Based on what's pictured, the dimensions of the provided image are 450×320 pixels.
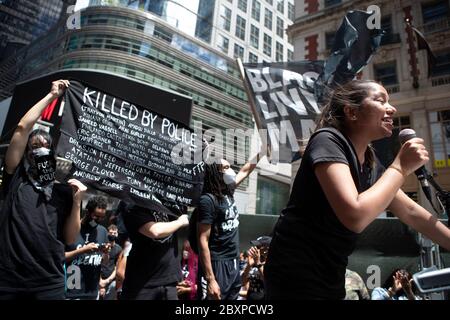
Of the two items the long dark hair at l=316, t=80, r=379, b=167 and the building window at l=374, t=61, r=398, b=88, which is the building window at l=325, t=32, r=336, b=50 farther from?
the long dark hair at l=316, t=80, r=379, b=167

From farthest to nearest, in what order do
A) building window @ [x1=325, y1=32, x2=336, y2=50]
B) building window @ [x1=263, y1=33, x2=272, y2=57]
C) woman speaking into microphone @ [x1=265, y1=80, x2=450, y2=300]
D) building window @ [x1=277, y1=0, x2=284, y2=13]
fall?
building window @ [x1=277, y1=0, x2=284, y2=13] < building window @ [x1=263, y1=33, x2=272, y2=57] < building window @ [x1=325, y1=32, x2=336, y2=50] < woman speaking into microphone @ [x1=265, y1=80, x2=450, y2=300]

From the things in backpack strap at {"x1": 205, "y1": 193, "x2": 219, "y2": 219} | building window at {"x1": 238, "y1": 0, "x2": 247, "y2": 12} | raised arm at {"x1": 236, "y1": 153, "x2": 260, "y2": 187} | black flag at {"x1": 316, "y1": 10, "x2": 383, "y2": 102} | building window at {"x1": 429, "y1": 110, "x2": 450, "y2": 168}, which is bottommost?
backpack strap at {"x1": 205, "y1": 193, "x2": 219, "y2": 219}

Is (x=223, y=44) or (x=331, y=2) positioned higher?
(x=223, y=44)

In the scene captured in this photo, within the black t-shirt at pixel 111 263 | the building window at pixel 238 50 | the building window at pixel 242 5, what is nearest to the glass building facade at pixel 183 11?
the building window at pixel 238 50

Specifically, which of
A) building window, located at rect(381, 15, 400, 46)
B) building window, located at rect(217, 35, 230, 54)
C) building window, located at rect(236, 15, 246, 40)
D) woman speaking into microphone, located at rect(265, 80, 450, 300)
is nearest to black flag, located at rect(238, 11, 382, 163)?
woman speaking into microphone, located at rect(265, 80, 450, 300)

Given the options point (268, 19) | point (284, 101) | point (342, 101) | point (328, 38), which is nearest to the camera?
point (342, 101)

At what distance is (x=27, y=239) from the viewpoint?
7.14 feet

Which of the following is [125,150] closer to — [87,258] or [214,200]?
[214,200]

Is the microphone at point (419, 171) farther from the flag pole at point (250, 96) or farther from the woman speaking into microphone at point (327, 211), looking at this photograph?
the flag pole at point (250, 96)

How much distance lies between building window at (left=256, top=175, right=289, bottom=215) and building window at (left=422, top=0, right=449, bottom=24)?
24227mm

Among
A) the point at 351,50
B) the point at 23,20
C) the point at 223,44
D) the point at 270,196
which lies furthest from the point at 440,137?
the point at 23,20

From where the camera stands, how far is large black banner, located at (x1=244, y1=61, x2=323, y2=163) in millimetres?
5305

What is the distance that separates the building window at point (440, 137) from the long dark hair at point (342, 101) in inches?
638

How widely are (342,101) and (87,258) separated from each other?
3.38 m
